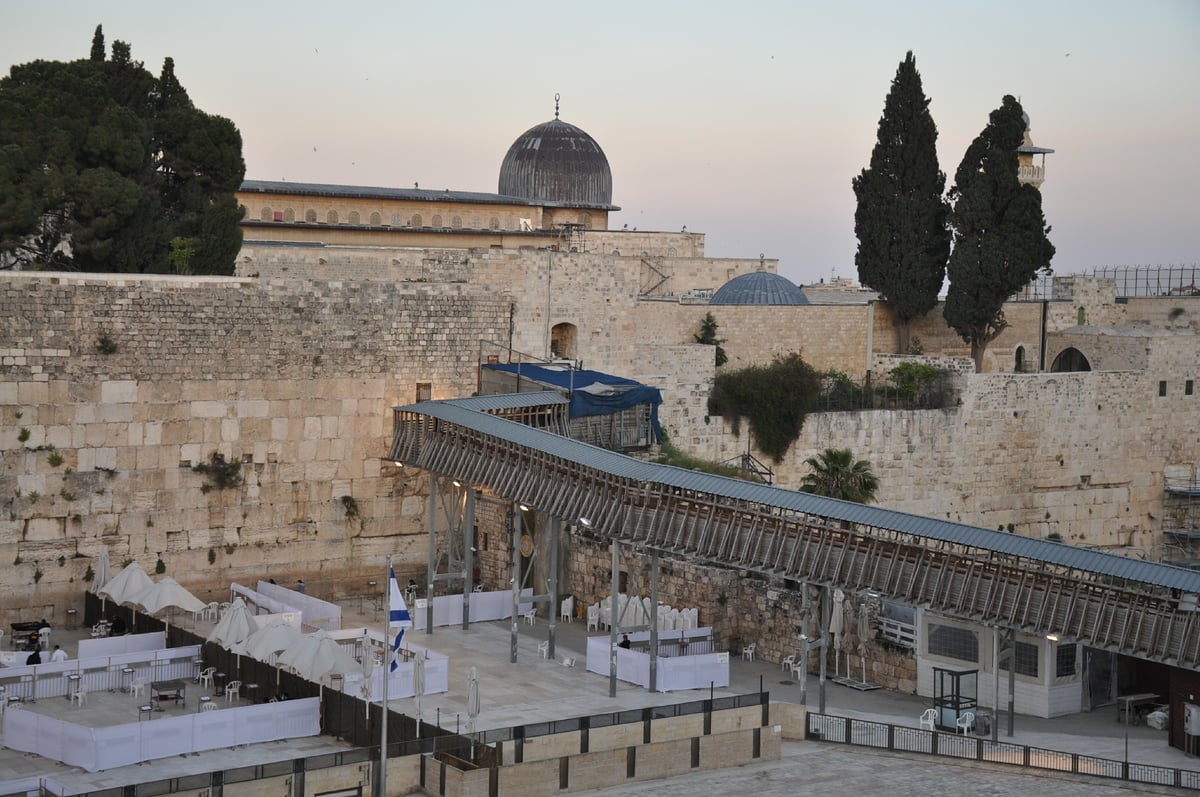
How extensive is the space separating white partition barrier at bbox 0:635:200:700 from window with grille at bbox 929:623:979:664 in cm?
996

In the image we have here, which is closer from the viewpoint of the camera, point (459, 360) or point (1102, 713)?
point (1102, 713)

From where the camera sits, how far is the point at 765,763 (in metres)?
20.6

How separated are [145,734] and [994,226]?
24.7m

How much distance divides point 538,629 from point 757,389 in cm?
903

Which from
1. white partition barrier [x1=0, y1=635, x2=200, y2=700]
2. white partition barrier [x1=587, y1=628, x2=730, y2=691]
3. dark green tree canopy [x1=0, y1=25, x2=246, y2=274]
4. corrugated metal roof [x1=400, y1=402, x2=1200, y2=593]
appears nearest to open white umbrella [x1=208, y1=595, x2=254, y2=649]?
white partition barrier [x1=0, y1=635, x2=200, y2=700]

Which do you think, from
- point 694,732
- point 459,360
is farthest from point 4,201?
point 694,732

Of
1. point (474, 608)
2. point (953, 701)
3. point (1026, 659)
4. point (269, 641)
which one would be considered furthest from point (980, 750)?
point (474, 608)

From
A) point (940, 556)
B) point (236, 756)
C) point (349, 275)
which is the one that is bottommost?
point (236, 756)

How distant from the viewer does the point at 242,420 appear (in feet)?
97.2

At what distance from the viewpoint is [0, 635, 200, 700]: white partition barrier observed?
22.8 metres

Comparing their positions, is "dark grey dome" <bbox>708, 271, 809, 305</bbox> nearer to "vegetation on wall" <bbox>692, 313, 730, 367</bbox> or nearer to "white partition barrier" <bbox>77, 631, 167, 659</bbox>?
"vegetation on wall" <bbox>692, 313, 730, 367</bbox>

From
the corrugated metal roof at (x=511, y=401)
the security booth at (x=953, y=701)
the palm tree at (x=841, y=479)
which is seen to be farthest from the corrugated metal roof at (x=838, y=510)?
the palm tree at (x=841, y=479)

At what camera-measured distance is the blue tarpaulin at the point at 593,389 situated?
3042cm

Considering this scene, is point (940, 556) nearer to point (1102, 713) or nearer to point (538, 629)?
point (1102, 713)
